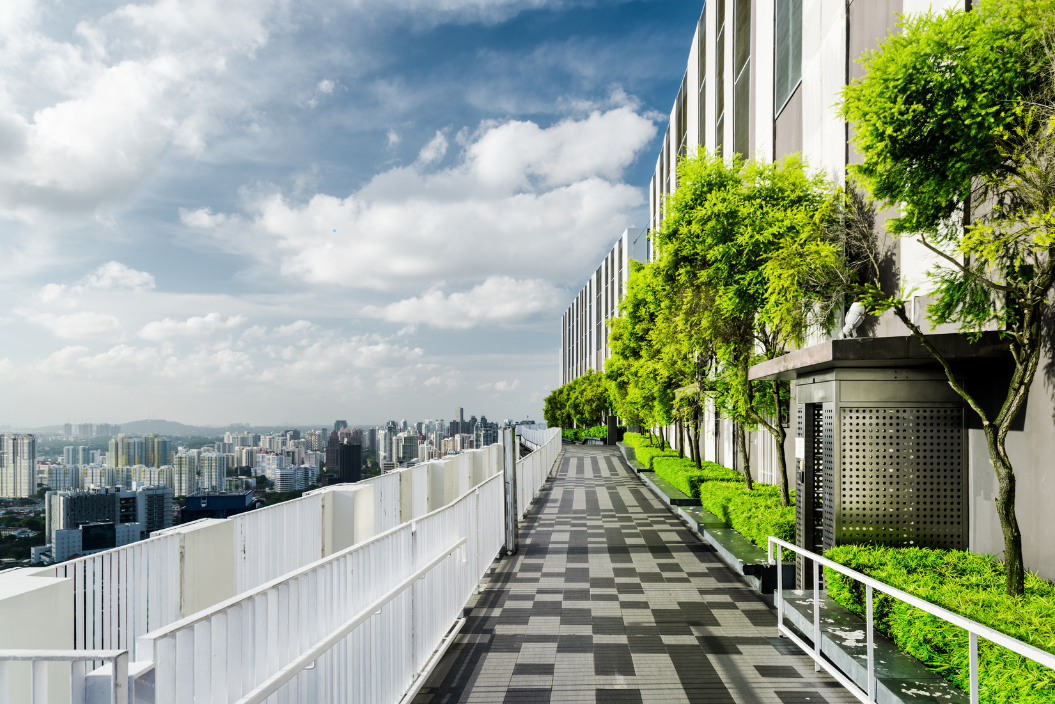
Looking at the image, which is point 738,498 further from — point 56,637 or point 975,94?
point 56,637

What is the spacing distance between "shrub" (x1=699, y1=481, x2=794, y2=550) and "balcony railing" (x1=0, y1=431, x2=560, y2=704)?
398 cm

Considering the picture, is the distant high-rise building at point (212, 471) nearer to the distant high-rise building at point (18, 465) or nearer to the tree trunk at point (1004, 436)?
the distant high-rise building at point (18, 465)

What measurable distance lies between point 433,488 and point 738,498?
5.33 meters

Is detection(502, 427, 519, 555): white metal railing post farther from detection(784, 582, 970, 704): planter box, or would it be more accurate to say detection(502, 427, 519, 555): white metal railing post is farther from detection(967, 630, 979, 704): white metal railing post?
detection(967, 630, 979, 704): white metal railing post

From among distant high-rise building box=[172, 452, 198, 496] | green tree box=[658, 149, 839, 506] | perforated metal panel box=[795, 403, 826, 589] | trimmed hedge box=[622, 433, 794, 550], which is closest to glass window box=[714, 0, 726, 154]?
green tree box=[658, 149, 839, 506]

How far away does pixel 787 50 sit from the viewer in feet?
45.2

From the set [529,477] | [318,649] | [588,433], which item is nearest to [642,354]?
[529,477]

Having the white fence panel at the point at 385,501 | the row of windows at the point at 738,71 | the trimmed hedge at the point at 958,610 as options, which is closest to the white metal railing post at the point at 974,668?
the trimmed hedge at the point at 958,610

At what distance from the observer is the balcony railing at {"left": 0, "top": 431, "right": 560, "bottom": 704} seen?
2.34 metres

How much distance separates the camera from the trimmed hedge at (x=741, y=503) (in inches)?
344

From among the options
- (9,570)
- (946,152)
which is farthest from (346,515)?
(946,152)

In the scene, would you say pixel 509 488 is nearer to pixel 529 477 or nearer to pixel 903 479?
pixel 529 477

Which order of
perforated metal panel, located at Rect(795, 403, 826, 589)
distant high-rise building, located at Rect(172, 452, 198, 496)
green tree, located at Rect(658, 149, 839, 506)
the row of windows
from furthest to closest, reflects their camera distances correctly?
distant high-rise building, located at Rect(172, 452, 198, 496), the row of windows, green tree, located at Rect(658, 149, 839, 506), perforated metal panel, located at Rect(795, 403, 826, 589)

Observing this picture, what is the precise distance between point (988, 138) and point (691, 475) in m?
11.8
